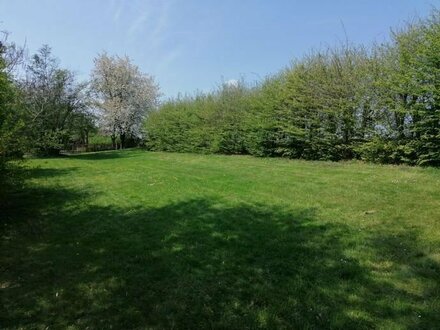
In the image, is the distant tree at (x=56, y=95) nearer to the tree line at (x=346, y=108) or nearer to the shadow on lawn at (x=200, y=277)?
the tree line at (x=346, y=108)

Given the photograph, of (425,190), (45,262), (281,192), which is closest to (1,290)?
(45,262)

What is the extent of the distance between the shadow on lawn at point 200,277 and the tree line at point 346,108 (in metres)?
6.32

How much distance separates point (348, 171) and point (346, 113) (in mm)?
3161

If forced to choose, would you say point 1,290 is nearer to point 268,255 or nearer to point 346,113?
point 268,255

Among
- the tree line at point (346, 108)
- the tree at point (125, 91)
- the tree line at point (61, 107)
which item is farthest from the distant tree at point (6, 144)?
the tree at point (125, 91)

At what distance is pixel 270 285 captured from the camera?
4.75 meters

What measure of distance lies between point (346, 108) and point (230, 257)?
9.98 meters

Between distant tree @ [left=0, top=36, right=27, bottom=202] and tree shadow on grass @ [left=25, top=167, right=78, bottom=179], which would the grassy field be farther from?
tree shadow on grass @ [left=25, top=167, right=78, bottom=179]

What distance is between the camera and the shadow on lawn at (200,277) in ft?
13.5

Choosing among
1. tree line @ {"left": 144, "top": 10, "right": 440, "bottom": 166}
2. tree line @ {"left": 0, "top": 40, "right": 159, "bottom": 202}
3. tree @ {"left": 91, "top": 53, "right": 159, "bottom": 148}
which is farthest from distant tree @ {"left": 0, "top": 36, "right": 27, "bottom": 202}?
tree @ {"left": 91, "top": 53, "right": 159, "bottom": 148}

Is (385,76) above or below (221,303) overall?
above

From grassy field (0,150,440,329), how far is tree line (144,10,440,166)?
2.68 metres

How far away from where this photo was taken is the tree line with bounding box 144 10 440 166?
466 inches

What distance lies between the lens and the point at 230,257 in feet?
18.5
